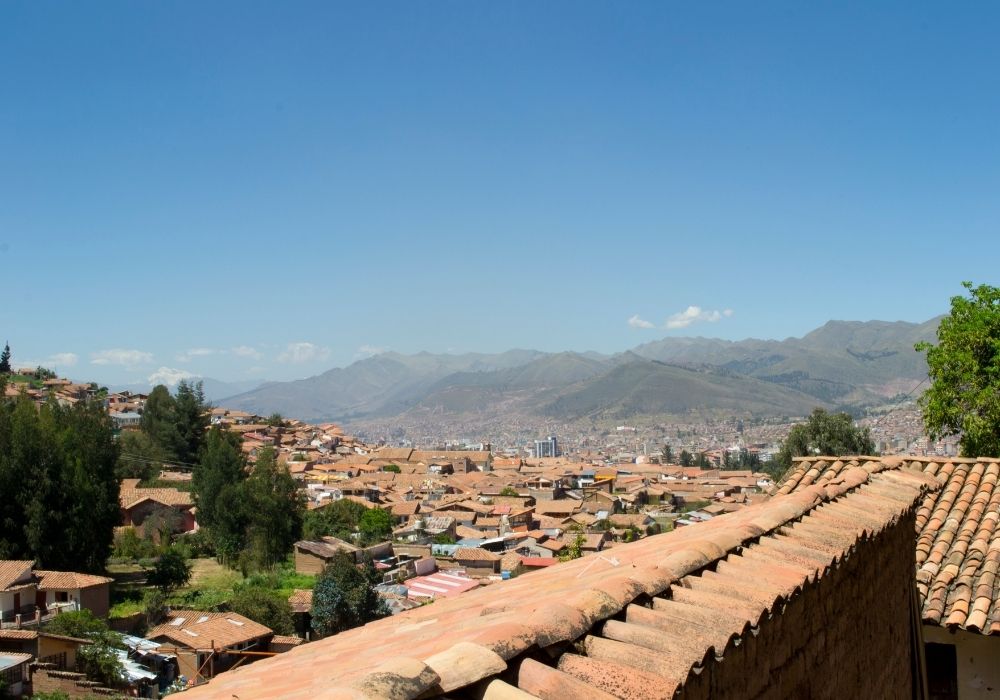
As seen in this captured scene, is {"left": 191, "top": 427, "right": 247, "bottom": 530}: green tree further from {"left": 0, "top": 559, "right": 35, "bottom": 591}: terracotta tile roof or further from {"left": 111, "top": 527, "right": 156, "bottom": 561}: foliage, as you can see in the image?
{"left": 0, "top": 559, "right": 35, "bottom": 591}: terracotta tile roof

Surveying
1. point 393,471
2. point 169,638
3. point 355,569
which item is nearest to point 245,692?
point 169,638

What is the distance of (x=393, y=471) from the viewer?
271 ft

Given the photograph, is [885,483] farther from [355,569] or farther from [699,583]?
[355,569]

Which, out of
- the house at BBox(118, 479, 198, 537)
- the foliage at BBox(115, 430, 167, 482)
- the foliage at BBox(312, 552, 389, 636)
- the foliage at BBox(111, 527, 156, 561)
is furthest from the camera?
the foliage at BBox(115, 430, 167, 482)

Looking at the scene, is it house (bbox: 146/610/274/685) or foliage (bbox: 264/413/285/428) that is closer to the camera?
house (bbox: 146/610/274/685)

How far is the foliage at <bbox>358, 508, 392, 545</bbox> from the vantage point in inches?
1834

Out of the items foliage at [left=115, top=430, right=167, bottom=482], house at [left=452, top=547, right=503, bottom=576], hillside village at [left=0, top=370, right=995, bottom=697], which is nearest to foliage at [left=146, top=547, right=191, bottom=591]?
hillside village at [left=0, top=370, right=995, bottom=697]

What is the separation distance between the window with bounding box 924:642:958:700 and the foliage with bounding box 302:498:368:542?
132 ft

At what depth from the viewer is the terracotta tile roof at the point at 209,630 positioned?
23938mm

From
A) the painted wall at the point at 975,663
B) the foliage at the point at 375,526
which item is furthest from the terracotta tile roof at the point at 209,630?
the painted wall at the point at 975,663

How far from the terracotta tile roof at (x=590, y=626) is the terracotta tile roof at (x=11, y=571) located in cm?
2782

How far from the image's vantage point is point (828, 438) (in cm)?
3219

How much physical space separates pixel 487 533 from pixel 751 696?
48.9 meters

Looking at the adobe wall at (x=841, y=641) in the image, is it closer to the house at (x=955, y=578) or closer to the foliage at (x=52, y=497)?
the house at (x=955, y=578)
